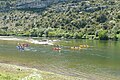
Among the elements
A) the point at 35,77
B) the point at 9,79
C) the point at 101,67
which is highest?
the point at 35,77

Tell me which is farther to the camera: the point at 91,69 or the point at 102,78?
the point at 91,69

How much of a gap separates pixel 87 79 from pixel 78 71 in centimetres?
864

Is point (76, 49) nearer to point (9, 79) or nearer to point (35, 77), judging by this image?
point (9, 79)

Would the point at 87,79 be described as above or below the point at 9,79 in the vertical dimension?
below

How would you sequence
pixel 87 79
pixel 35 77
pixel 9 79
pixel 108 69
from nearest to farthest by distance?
pixel 35 77 → pixel 9 79 → pixel 87 79 → pixel 108 69

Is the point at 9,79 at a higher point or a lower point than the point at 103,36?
higher

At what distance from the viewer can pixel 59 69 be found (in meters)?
66.5

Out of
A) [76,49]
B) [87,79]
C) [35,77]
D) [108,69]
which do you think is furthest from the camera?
[76,49]

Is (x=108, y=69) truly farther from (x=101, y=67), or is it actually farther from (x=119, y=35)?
(x=119, y=35)

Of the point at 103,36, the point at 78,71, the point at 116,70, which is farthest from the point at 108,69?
the point at 103,36

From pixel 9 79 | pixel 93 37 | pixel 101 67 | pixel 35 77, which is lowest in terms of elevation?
pixel 93 37

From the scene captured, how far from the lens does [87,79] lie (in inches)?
2195

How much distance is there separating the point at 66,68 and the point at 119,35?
126m

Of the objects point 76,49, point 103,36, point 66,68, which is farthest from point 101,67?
point 103,36
